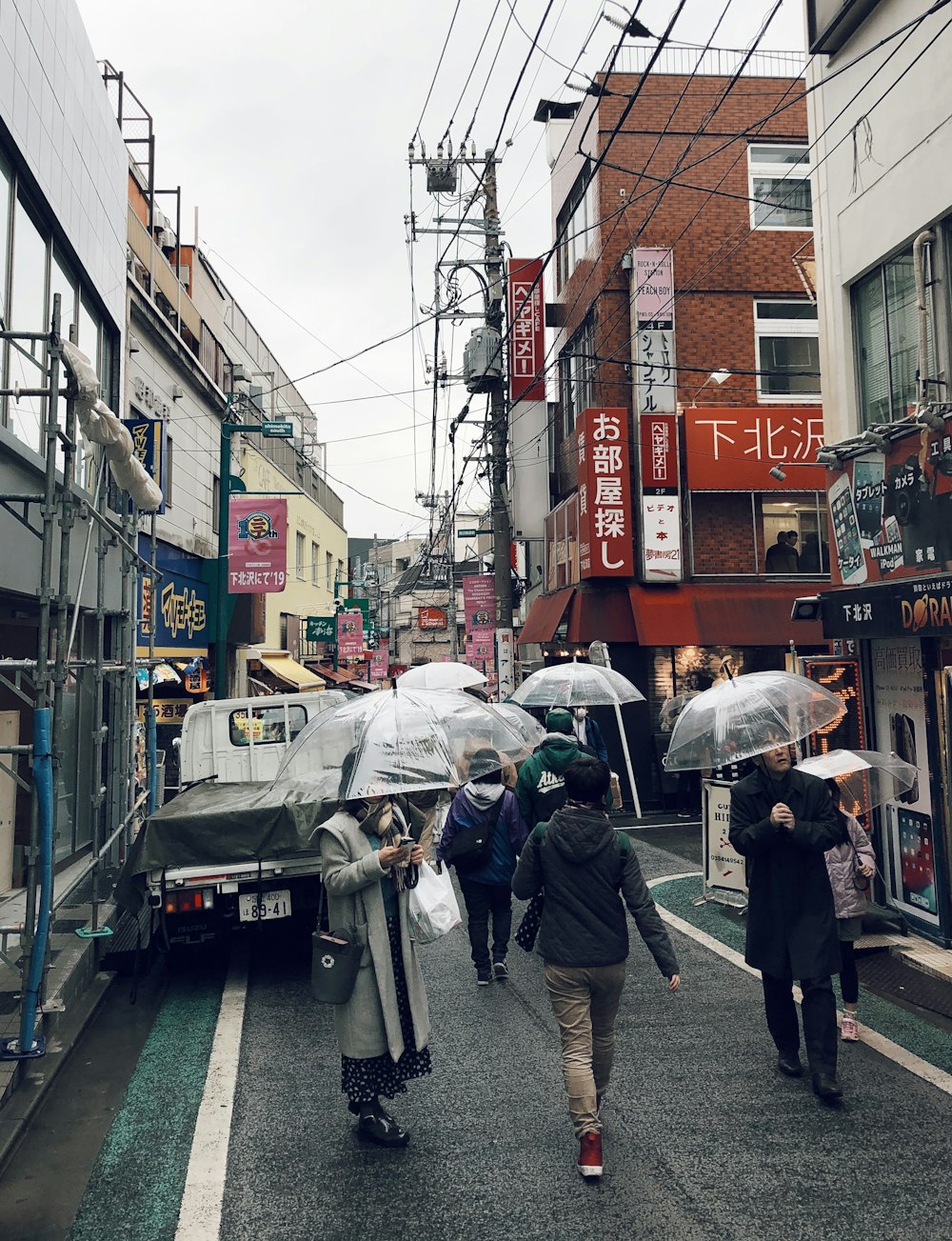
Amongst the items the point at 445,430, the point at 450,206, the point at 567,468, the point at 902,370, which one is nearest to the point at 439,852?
the point at 902,370

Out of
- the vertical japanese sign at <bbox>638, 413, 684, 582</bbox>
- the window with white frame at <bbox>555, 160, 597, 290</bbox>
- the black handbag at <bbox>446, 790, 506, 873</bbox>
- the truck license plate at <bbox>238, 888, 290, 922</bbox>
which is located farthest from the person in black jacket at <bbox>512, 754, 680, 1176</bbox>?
the window with white frame at <bbox>555, 160, 597, 290</bbox>

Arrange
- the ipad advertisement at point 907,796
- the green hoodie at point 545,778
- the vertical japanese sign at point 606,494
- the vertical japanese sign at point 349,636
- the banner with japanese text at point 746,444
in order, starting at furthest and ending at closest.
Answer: the vertical japanese sign at point 349,636, the banner with japanese text at point 746,444, the vertical japanese sign at point 606,494, the ipad advertisement at point 907,796, the green hoodie at point 545,778

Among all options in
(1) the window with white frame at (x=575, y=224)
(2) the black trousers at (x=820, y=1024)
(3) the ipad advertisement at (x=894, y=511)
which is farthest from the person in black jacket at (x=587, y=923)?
(1) the window with white frame at (x=575, y=224)

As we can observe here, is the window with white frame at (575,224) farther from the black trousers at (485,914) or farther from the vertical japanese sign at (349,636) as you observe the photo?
the vertical japanese sign at (349,636)

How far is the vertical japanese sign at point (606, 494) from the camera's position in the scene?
54.7 feet

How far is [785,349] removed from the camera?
18281mm

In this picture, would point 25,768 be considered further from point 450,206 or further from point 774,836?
point 450,206

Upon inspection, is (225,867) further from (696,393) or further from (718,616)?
(696,393)

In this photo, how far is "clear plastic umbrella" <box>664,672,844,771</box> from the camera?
17.5ft

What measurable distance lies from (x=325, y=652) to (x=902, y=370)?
34324 millimetres

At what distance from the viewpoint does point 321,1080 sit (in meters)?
5.17

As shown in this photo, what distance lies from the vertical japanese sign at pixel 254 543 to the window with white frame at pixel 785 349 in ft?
32.1

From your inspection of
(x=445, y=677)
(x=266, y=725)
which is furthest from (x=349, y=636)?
(x=445, y=677)

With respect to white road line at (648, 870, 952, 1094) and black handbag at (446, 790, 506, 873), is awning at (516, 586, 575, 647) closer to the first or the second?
white road line at (648, 870, 952, 1094)
